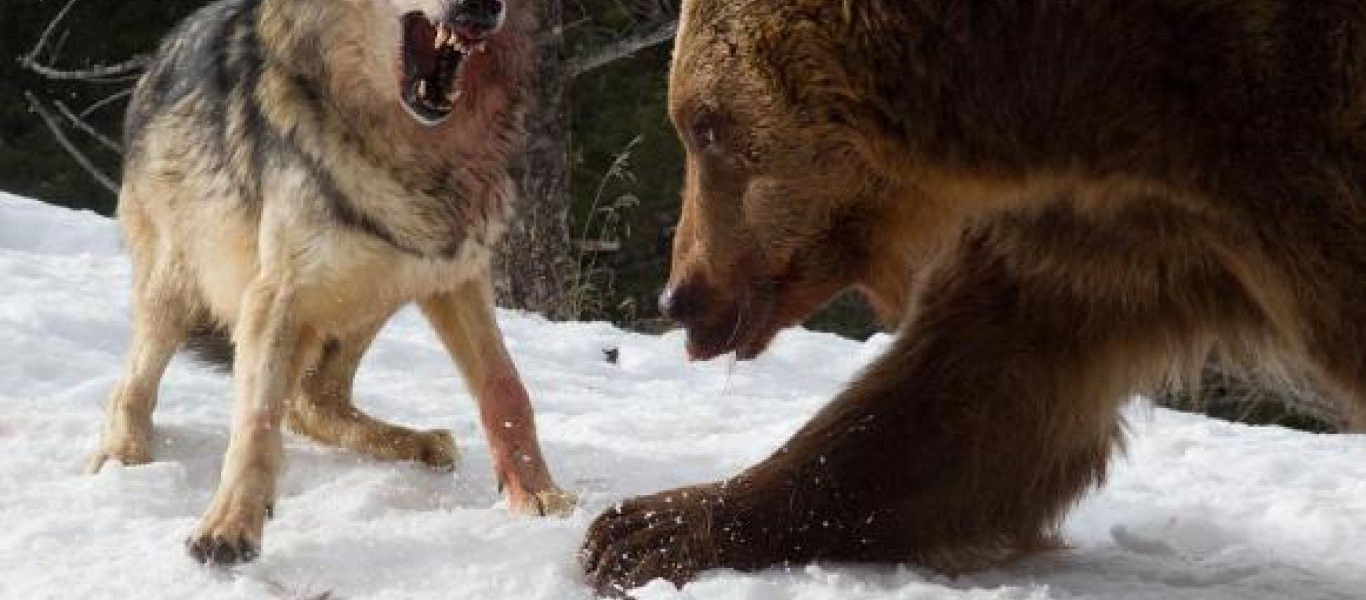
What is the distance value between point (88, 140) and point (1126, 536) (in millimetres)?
10060

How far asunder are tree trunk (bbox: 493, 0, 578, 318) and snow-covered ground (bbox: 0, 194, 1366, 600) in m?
1.20

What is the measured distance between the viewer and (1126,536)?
4.16m

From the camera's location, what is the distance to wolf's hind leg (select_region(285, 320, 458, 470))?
473 centimetres

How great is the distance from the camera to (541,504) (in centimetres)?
425

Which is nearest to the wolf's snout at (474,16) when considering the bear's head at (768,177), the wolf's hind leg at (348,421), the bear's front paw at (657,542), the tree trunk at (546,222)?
the bear's head at (768,177)

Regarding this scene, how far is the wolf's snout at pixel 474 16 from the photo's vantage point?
3.95 m

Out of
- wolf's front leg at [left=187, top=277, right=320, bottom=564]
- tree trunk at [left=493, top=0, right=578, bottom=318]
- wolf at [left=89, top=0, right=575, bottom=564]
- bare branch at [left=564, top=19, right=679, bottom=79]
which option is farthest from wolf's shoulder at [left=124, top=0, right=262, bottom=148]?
bare branch at [left=564, top=19, right=679, bottom=79]

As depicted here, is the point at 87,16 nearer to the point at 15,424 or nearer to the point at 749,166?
the point at 15,424

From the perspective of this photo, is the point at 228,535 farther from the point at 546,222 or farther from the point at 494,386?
the point at 546,222

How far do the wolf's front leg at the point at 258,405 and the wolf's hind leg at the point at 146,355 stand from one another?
699 millimetres

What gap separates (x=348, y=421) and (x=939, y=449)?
1.86m

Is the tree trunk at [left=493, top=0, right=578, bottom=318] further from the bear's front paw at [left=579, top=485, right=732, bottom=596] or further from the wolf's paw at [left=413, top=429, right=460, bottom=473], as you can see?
the bear's front paw at [left=579, top=485, right=732, bottom=596]

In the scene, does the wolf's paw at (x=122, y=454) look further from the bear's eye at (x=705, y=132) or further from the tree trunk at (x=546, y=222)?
the tree trunk at (x=546, y=222)

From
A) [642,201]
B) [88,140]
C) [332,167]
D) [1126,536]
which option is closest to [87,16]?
[88,140]
